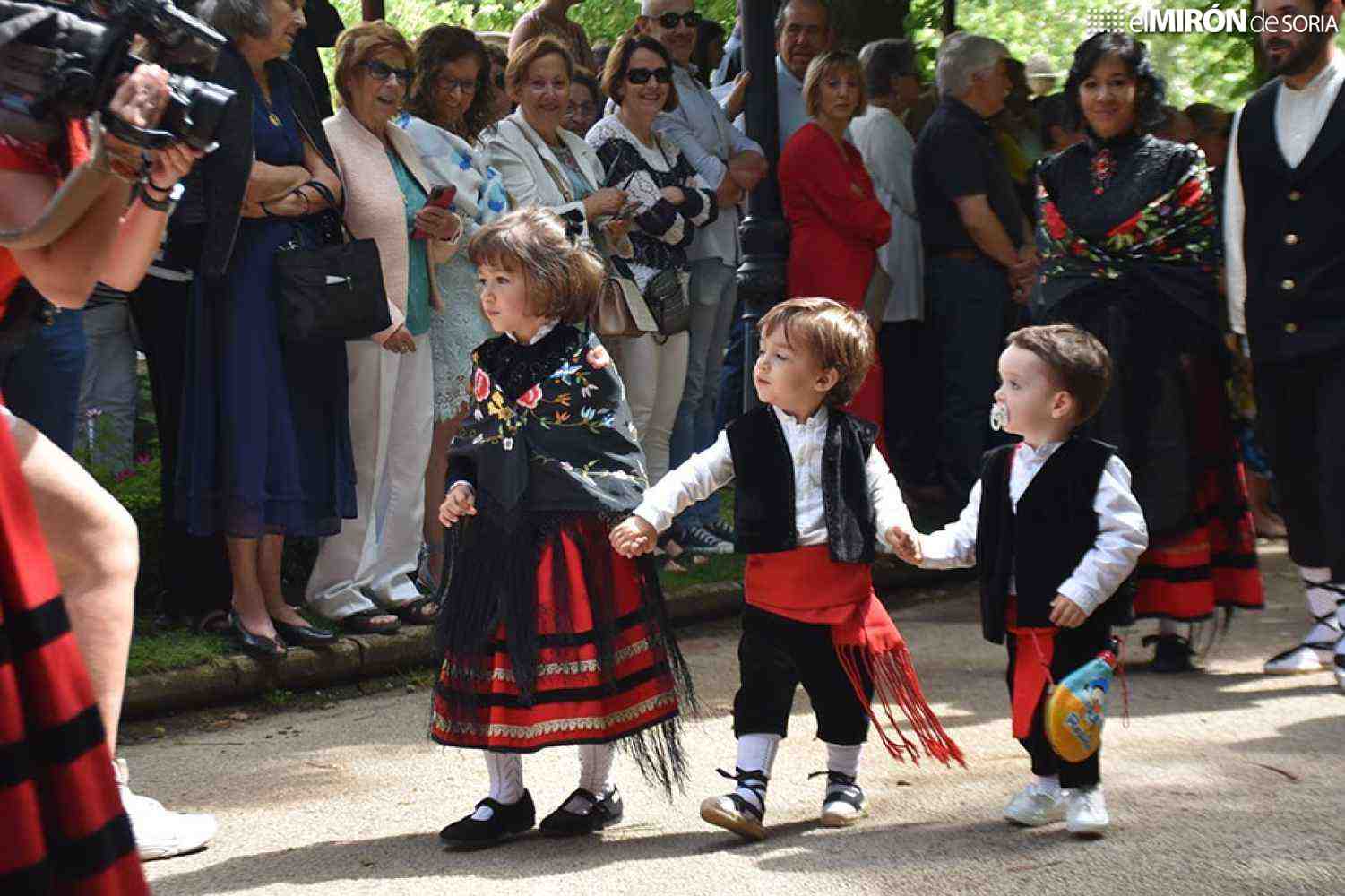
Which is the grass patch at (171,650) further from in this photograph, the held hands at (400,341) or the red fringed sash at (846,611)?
the red fringed sash at (846,611)

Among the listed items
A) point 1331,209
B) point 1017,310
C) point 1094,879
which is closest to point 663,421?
point 1017,310

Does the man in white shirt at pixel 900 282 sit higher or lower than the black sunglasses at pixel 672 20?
lower

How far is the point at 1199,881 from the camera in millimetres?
4289

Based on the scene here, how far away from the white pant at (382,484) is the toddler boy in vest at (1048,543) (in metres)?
2.79

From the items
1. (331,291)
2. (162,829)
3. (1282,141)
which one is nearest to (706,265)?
(331,291)

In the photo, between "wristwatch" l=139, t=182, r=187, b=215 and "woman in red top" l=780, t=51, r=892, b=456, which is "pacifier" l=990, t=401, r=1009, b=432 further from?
"woman in red top" l=780, t=51, r=892, b=456

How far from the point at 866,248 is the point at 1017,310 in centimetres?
139

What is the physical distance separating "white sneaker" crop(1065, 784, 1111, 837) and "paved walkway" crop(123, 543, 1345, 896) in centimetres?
4

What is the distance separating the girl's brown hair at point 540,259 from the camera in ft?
15.9

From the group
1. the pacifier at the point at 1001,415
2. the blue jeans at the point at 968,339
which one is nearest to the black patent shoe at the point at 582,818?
the pacifier at the point at 1001,415

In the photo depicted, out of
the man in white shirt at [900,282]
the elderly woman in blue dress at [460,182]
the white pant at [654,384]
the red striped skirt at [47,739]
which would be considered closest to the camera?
the red striped skirt at [47,739]

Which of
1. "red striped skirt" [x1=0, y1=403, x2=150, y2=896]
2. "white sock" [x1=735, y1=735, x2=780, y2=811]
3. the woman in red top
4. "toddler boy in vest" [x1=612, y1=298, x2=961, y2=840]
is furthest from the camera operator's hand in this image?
the woman in red top

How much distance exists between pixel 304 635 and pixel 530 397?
214 cm

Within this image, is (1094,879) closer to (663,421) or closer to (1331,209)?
(1331,209)
